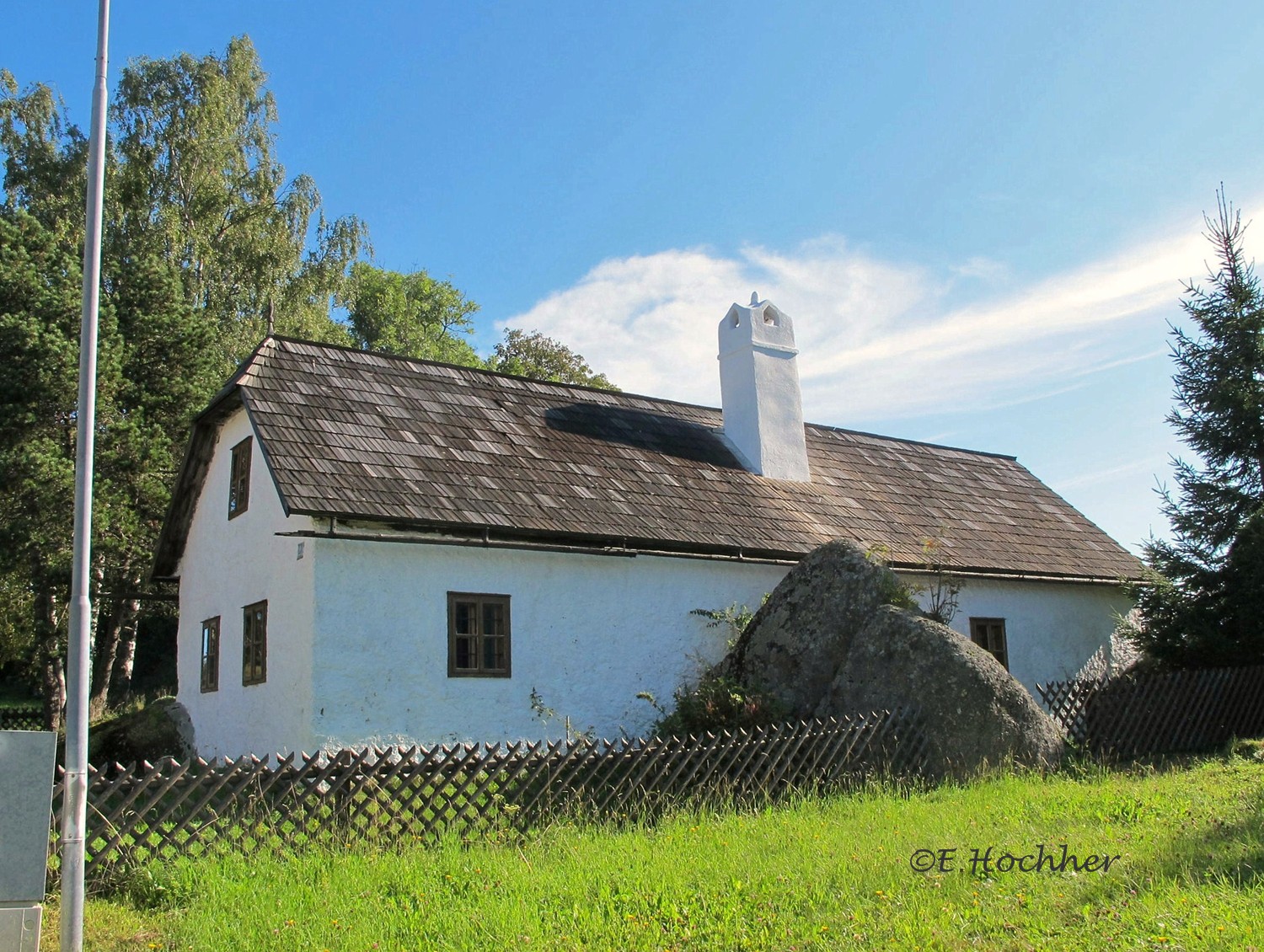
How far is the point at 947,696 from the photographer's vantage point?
12.3m

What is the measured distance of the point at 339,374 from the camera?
16500 mm

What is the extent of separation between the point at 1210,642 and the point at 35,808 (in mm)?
17743

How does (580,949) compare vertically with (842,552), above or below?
below

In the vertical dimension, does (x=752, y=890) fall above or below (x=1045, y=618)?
below

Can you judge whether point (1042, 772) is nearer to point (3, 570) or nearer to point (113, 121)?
point (3, 570)

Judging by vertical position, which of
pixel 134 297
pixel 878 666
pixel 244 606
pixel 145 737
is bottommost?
pixel 145 737

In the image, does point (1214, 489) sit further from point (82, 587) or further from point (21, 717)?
point (21, 717)

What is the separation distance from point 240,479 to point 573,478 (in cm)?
483

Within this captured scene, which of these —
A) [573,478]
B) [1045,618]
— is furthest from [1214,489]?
[573,478]

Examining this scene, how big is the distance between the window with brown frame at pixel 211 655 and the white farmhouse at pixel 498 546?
0.13 feet

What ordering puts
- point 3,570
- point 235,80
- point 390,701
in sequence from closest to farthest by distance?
point 390,701
point 3,570
point 235,80

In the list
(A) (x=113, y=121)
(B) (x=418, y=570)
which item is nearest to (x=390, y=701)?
(B) (x=418, y=570)

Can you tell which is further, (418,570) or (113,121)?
(113,121)

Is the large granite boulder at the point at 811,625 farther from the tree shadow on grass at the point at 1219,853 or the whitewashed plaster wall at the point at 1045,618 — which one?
the tree shadow on grass at the point at 1219,853
